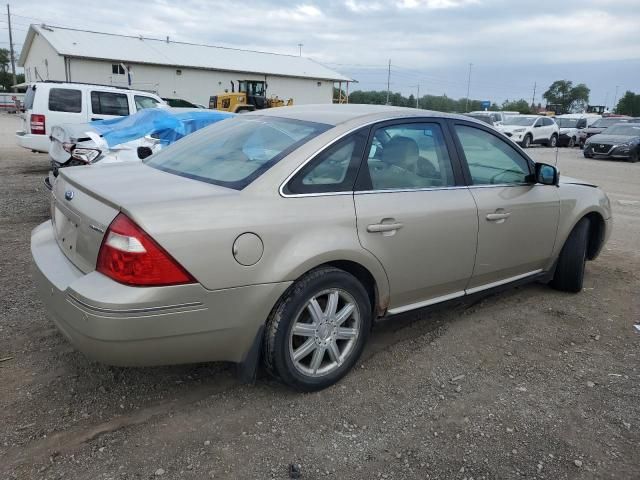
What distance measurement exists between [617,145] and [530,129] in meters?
4.89

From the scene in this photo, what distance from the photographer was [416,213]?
3320 mm

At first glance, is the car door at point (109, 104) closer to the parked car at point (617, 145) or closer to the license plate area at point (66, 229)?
the license plate area at point (66, 229)

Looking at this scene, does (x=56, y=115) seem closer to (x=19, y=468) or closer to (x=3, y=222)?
(x=3, y=222)

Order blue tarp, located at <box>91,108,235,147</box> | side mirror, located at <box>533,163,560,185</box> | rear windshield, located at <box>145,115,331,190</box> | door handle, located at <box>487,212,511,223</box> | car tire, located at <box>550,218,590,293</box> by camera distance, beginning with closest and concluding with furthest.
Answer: rear windshield, located at <box>145,115,331,190</box>
door handle, located at <box>487,212,511,223</box>
side mirror, located at <box>533,163,560,185</box>
car tire, located at <box>550,218,590,293</box>
blue tarp, located at <box>91,108,235,147</box>

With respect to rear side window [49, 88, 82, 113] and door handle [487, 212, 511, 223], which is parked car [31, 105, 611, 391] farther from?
rear side window [49, 88, 82, 113]

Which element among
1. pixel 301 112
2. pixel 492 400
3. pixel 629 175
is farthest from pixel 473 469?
pixel 629 175

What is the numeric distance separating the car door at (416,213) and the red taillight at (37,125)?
33.3 ft

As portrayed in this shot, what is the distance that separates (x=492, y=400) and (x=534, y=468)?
22.7 inches

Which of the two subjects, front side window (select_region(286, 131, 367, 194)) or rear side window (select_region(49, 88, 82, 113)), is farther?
rear side window (select_region(49, 88, 82, 113))

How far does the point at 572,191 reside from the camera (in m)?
4.55

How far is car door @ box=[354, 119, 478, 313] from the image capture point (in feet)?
Answer: 10.4

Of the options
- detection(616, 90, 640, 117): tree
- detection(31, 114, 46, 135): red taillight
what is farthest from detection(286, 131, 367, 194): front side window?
detection(616, 90, 640, 117): tree

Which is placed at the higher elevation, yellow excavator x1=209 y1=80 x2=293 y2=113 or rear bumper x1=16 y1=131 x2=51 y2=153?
yellow excavator x1=209 y1=80 x2=293 y2=113

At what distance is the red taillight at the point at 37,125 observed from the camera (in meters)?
11.2
